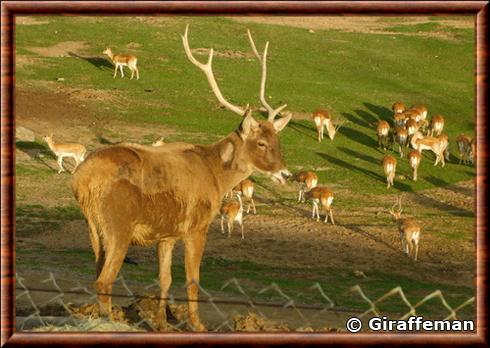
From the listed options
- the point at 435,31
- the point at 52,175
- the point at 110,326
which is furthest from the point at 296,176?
the point at 435,31

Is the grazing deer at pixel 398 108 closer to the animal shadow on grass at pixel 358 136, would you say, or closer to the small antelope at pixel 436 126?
the small antelope at pixel 436 126

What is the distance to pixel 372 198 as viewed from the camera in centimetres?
2755

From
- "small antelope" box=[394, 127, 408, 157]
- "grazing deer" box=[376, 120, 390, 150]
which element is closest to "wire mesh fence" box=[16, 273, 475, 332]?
"small antelope" box=[394, 127, 408, 157]

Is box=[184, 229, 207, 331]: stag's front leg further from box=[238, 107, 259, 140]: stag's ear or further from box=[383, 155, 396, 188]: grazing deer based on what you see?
box=[383, 155, 396, 188]: grazing deer

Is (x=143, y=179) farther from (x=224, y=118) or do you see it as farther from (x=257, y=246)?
(x=224, y=118)

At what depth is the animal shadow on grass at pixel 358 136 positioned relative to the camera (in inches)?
1347

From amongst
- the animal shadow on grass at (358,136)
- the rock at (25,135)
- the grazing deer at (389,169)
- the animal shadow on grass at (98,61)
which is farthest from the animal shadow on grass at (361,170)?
the animal shadow on grass at (98,61)

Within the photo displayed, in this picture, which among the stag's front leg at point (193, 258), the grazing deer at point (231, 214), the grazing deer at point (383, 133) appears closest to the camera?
the stag's front leg at point (193, 258)

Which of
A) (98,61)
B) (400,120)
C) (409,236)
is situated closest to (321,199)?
(409,236)

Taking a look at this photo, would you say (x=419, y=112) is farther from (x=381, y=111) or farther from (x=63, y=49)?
(x=63, y=49)

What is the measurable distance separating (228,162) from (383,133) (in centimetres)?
2167

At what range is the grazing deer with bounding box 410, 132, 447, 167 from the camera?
107 feet

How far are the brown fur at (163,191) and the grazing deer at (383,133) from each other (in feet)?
69.3

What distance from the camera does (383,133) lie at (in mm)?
33969
